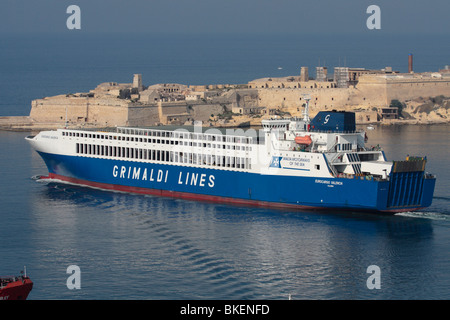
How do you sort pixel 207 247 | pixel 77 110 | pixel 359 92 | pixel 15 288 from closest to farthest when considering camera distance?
pixel 15 288, pixel 207 247, pixel 77 110, pixel 359 92

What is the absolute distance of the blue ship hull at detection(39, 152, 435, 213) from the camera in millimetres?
47656

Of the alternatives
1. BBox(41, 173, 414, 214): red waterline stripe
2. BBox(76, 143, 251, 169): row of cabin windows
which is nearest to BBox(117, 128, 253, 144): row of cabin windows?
BBox(76, 143, 251, 169): row of cabin windows

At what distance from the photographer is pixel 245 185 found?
2034 inches

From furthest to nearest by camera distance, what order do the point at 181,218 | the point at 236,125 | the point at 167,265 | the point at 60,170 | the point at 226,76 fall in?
the point at 226,76
the point at 236,125
the point at 60,170
the point at 181,218
the point at 167,265

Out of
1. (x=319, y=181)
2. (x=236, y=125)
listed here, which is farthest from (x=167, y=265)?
(x=236, y=125)

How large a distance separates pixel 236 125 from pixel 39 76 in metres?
85.1

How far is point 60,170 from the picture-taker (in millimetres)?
59469

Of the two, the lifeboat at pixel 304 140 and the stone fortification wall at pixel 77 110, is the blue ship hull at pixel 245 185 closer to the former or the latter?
the lifeboat at pixel 304 140

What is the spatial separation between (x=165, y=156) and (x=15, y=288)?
23.4 m

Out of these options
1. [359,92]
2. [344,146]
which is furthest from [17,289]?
[359,92]

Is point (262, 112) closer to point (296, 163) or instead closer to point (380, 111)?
point (380, 111)

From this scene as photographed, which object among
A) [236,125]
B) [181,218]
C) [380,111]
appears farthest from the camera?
A: [380,111]
